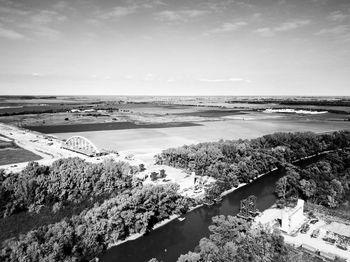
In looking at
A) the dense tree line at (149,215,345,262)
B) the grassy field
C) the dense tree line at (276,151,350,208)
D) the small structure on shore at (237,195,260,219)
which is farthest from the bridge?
the dense tree line at (149,215,345,262)

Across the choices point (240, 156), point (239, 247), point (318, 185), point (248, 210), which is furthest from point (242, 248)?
point (240, 156)

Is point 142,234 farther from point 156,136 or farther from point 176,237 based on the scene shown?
point 156,136

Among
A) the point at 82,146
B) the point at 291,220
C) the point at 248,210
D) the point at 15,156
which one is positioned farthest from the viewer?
the point at 82,146

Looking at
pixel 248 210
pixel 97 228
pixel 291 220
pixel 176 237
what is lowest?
pixel 176 237

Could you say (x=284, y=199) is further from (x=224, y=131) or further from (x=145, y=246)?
(x=224, y=131)

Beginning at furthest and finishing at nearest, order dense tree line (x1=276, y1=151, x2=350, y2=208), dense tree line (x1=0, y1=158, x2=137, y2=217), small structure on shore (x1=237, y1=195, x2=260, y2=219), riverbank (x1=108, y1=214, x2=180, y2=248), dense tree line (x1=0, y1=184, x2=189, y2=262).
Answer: dense tree line (x1=276, y1=151, x2=350, y2=208) < dense tree line (x1=0, y1=158, x2=137, y2=217) < small structure on shore (x1=237, y1=195, x2=260, y2=219) < riverbank (x1=108, y1=214, x2=180, y2=248) < dense tree line (x1=0, y1=184, x2=189, y2=262)

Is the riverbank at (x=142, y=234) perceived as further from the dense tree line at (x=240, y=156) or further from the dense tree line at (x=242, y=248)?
the dense tree line at (x=240, y=156)

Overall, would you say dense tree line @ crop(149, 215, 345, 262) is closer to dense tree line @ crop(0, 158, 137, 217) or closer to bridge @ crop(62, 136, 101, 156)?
dense tree line @ crop(0, 158, 137, 217)
